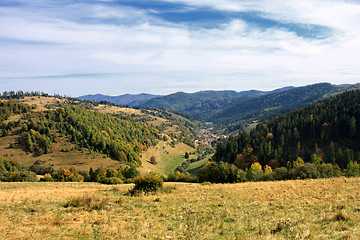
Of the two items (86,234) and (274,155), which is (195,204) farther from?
(274,155)

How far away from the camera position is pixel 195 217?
48.2 feet

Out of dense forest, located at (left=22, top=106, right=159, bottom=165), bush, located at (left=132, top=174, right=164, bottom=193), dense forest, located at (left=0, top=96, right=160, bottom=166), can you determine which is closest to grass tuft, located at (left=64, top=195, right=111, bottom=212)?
bush, located at (left=132, top=174, right=164, bottom=193)

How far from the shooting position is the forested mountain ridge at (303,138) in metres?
113

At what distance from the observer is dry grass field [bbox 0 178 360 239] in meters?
10.9

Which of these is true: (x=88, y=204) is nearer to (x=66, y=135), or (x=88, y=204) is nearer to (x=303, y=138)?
(x=303, y=138)

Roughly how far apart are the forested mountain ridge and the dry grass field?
105 m

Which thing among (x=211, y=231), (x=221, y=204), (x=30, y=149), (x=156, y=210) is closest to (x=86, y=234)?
(x=156, y=210)

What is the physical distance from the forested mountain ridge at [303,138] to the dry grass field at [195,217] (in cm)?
10475

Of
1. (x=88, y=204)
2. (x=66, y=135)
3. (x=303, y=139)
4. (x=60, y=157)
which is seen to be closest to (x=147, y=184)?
(x=88, y=204)

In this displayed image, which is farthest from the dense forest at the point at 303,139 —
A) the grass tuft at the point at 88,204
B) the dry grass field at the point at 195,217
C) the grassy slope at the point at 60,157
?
the grass tuft at the point at 88,204

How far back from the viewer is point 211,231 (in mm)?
11617

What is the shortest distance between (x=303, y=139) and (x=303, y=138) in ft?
3.01

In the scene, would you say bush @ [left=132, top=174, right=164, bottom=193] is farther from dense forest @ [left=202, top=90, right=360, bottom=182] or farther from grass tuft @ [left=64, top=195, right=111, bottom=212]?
dense forest @ [left=202, top=90, right=360, bottom=182]

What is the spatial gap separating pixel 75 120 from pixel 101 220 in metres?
210
